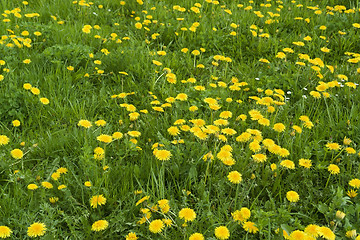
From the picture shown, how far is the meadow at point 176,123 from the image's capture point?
1946 millimetres

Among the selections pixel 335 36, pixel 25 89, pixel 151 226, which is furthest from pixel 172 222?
pixel 335 36

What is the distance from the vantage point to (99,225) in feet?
5.97

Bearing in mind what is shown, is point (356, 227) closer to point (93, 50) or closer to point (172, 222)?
point (172, 222)

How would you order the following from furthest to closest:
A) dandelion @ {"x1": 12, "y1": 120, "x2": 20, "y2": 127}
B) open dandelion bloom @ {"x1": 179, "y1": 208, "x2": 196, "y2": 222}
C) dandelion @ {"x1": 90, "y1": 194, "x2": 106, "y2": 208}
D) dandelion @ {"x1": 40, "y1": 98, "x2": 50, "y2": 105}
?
1. dandelion @ {"x1": 40, "y1": 98, "x2": 50, "y2": 105}
2. dandelion @ {"x1": 12, "y1": 120, "x2": 20, "y2": 127}
3. dandelion @ {"x1": 90, "y1": 194, "x2": 106, "y2": 208}
4. open dandelion bloom @ {"x1": 179, "y1": 208, "x2": 196, "y2": 222}

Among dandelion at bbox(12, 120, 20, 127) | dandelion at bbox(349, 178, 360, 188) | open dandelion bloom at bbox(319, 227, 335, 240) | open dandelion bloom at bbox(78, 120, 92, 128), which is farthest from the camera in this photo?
dandelion at bbox(12, 120, 20, 127)

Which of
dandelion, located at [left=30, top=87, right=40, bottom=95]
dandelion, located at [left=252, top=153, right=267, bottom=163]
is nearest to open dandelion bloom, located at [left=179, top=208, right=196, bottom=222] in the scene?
dandelion, located at [left=252, top=153, right=267, bottom=163]

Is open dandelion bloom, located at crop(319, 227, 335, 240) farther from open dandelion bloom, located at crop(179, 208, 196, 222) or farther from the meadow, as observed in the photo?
open dandelion bloom, located at crop(179, 208, 196, 222)

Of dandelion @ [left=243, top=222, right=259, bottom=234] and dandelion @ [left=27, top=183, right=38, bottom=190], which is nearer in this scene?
dandelion @ [left=243, top=222, right=259, bottom=234]

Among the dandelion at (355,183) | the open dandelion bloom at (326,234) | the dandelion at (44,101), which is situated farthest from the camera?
the dandelion at (44,101)

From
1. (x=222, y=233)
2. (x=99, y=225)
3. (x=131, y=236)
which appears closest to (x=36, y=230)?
(x=99, y=225)

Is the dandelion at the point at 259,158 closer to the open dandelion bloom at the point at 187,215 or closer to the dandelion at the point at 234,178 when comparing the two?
the dandelion at the point at 234,178

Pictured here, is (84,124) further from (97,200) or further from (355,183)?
(355,183)

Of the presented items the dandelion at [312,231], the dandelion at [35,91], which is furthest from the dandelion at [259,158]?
the dandelion at [35,91]

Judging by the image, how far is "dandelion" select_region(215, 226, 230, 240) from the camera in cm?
172
